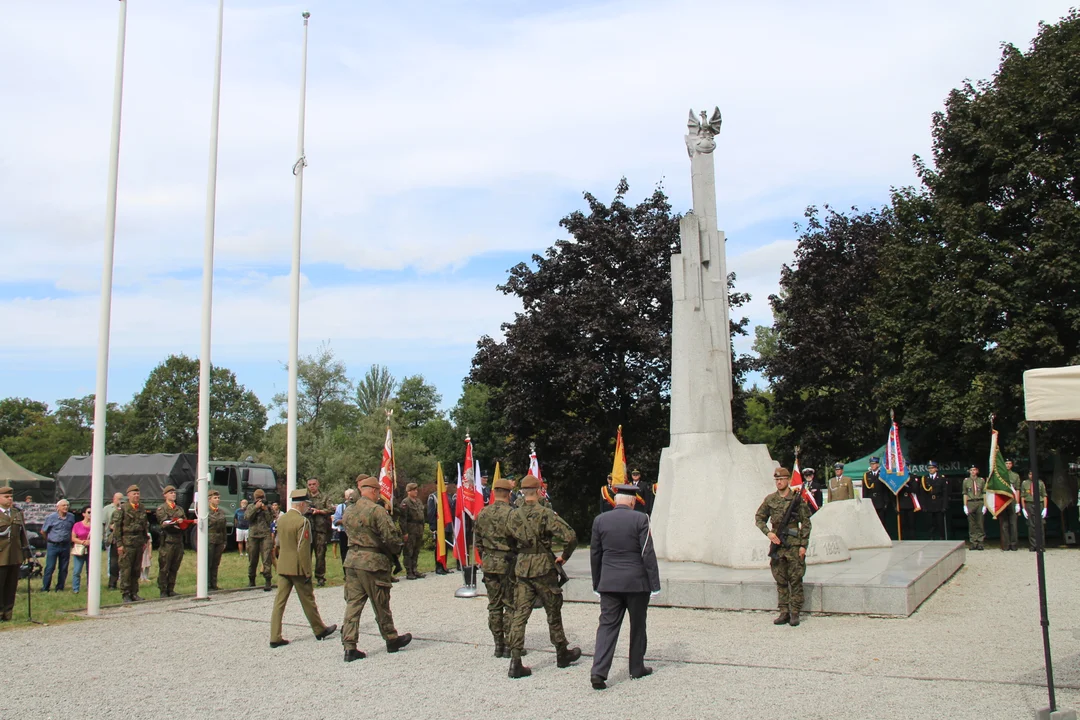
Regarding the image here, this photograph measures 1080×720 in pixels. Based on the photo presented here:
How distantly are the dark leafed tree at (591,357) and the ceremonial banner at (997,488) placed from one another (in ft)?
35.0

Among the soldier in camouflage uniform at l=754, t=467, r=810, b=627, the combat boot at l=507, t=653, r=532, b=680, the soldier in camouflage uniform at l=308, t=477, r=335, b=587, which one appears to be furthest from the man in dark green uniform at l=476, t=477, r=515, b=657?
the soldier in camouflage uniform at l=308, t=477, r=335, b=587

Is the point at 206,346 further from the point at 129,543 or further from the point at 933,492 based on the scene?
the point at 933,492

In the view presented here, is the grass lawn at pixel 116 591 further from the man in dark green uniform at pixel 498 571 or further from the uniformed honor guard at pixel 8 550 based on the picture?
the man in dark green uniform at pixel 498 571

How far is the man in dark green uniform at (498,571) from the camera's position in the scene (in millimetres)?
8867

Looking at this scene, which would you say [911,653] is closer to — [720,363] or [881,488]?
[720,363]

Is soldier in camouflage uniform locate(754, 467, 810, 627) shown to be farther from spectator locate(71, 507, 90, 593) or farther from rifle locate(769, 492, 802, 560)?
spectator locate(71, 507, 90, 593)

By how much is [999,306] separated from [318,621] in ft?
59.1

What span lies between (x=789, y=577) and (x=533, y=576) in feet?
11.5

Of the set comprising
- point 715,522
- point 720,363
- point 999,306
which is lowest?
point 715,522

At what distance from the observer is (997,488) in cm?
1916

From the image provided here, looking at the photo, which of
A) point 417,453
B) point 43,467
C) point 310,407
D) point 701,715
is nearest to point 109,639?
point 701,715

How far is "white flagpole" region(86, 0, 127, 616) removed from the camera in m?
12.5

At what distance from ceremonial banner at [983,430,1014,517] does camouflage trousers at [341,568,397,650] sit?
1484cm

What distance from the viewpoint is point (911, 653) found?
842 cm
